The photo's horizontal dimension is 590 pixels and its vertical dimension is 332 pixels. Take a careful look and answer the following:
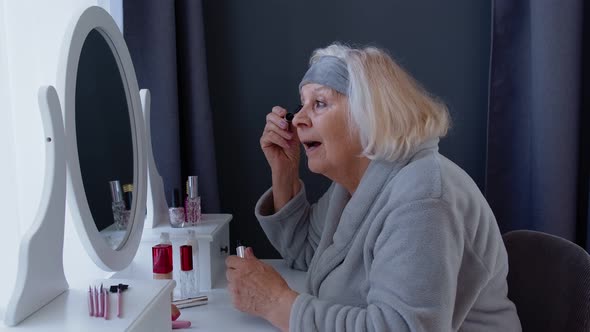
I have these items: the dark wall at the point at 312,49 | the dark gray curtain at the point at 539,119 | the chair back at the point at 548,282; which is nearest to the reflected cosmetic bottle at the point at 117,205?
the dark wall at the point at 312,49

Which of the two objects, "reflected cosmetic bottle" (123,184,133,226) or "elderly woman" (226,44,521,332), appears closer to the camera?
"elderly woman" (226,44,521,332)

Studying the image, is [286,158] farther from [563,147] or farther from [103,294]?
[563,147]

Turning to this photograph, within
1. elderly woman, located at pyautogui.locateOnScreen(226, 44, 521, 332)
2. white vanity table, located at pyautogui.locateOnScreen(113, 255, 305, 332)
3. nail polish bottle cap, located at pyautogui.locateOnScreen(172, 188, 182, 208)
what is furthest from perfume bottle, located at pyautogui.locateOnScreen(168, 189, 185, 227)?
elderly woman, located at pyautogui.locateOnScreen(226, 44, 521, 332)

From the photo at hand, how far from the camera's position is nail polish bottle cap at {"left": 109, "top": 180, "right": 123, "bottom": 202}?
42.8 inches

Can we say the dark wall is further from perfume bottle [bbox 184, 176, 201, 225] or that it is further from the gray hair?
the gray hair

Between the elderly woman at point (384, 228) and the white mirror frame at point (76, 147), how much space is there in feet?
0.75

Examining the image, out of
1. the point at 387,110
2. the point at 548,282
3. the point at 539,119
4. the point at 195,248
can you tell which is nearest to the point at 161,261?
the point at 195,248

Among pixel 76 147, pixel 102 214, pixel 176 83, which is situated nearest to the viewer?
pixel 76 147

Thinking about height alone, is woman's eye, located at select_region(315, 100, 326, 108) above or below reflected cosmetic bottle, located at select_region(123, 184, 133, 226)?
above

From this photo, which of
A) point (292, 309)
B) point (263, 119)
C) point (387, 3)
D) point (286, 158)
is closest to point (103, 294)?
point (292, 309)

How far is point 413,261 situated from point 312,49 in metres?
1.03

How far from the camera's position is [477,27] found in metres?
1.71

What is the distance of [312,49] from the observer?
172 centimetres

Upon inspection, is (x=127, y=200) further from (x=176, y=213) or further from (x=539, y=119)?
(x=539, y=119)
